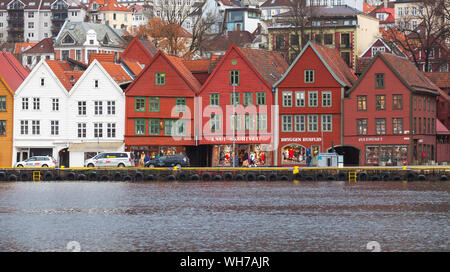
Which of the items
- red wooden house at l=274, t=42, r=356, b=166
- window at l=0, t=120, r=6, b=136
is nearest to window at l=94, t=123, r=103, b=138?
window at l=0, t=120, r=6, b=136

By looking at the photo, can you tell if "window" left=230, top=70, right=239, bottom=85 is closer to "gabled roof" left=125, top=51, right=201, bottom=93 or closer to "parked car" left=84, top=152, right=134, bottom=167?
"gabled roof" left=125, top=51, right=201, bottom=93

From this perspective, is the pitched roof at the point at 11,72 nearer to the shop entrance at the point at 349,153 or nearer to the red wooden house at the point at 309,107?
the red wooden house at the point at 309,107

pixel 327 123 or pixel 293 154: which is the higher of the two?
pixel 327 123

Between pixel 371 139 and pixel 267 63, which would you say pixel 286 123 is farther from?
pixel 267 63

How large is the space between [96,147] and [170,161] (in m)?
13.2

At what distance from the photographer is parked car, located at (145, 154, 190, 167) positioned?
104312 millimetres

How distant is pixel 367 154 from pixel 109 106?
2872cm

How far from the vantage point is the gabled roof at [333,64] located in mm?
110438

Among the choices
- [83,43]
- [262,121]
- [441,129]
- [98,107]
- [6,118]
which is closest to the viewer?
[262,121]

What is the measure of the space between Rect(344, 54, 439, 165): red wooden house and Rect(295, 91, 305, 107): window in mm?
4519

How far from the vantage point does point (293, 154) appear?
11094 centimetres

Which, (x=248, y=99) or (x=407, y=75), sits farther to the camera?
(x=248, y=99)

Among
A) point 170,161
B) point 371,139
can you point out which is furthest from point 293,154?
point 170,161
